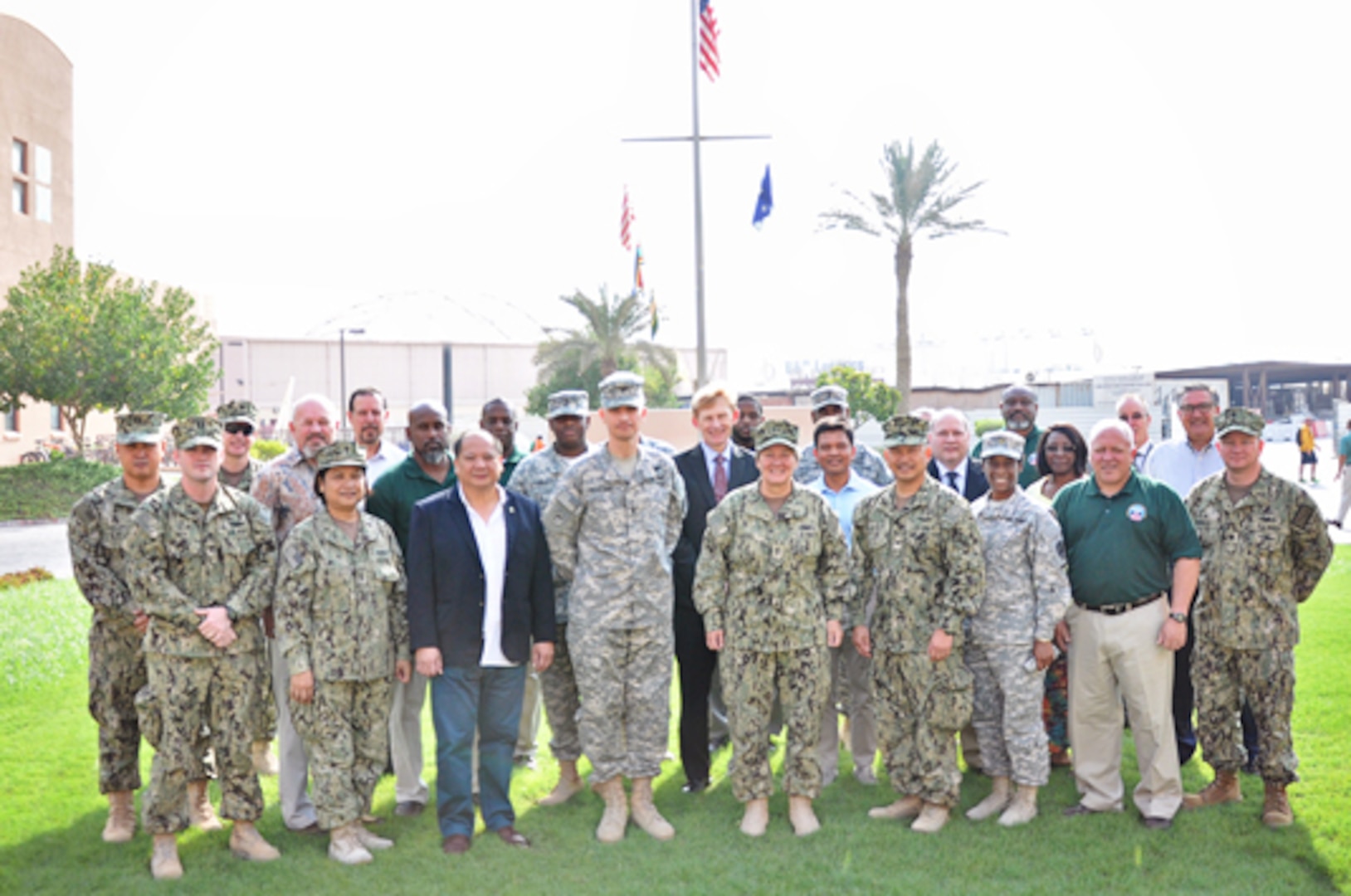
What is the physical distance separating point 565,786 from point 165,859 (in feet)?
7.01

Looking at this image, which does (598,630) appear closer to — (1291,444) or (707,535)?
(707,535)

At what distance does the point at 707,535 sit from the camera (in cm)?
568

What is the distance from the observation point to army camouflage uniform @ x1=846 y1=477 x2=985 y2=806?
18.1 ft

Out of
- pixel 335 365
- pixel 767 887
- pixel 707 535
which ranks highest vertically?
pixel 335 365

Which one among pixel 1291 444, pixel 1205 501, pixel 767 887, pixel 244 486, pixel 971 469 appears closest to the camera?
pixel 767 887

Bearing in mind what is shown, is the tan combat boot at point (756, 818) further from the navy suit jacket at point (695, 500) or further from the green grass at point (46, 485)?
the green grass at point (46, 485)

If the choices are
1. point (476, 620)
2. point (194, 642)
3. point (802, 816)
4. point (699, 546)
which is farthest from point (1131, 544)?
point (194, 642)

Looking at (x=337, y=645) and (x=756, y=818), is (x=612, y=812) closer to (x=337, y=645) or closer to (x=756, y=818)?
(x=756, y=818)

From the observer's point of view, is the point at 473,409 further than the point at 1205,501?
Yes

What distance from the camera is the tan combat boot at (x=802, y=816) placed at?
18.5 ft

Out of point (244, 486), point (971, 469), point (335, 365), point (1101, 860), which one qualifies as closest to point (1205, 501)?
point (971, 469)

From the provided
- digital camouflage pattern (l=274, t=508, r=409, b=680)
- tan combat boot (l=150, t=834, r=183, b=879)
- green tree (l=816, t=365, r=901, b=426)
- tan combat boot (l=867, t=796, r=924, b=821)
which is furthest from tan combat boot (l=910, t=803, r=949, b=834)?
green tree (l=816, t=365, r=901, b=426)

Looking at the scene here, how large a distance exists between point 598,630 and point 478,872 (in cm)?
130

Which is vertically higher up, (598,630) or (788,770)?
(598,630)
